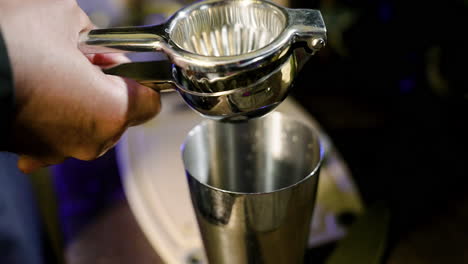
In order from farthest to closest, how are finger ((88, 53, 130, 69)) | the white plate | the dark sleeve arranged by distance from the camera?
the white plate, finger ((88, 53, 130, 69)), the dark sleeve

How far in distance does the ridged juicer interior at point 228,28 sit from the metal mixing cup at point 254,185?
0.26 feet

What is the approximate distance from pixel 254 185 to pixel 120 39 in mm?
243

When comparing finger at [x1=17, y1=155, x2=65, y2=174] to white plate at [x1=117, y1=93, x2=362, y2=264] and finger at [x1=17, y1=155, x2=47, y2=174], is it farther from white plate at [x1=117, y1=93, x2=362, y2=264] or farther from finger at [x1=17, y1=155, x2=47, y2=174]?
white plate at [x1=117, y1=93, x2=362, y2=264]

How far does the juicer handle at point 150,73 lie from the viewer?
0.39 metres

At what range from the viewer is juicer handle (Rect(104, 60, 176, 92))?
385mm

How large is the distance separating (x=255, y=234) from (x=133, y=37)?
0.19 metres

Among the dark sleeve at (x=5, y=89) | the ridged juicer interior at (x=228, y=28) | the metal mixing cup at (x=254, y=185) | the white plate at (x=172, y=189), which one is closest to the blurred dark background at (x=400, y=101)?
the white plate at (x=172, y=189)

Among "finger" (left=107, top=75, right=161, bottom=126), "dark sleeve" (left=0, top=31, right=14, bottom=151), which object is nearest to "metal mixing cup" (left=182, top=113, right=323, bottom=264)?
"finger" (left=107, top=75, right=161, bottom=126)

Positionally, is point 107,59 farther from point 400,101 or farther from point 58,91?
point 400,101

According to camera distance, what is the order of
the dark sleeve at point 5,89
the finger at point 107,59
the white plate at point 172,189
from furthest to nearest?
1. the white plate at point 172,189
2. the finger at point 107,59
3. the dark sleeve at point 5,89

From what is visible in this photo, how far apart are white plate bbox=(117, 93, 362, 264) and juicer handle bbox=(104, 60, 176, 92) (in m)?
0.28

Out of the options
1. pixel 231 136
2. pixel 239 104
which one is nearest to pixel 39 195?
pixel 231 136

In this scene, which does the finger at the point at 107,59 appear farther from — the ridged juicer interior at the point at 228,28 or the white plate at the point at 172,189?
the white plate at the point at 172,189

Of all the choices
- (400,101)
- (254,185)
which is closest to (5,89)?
(254,185)
